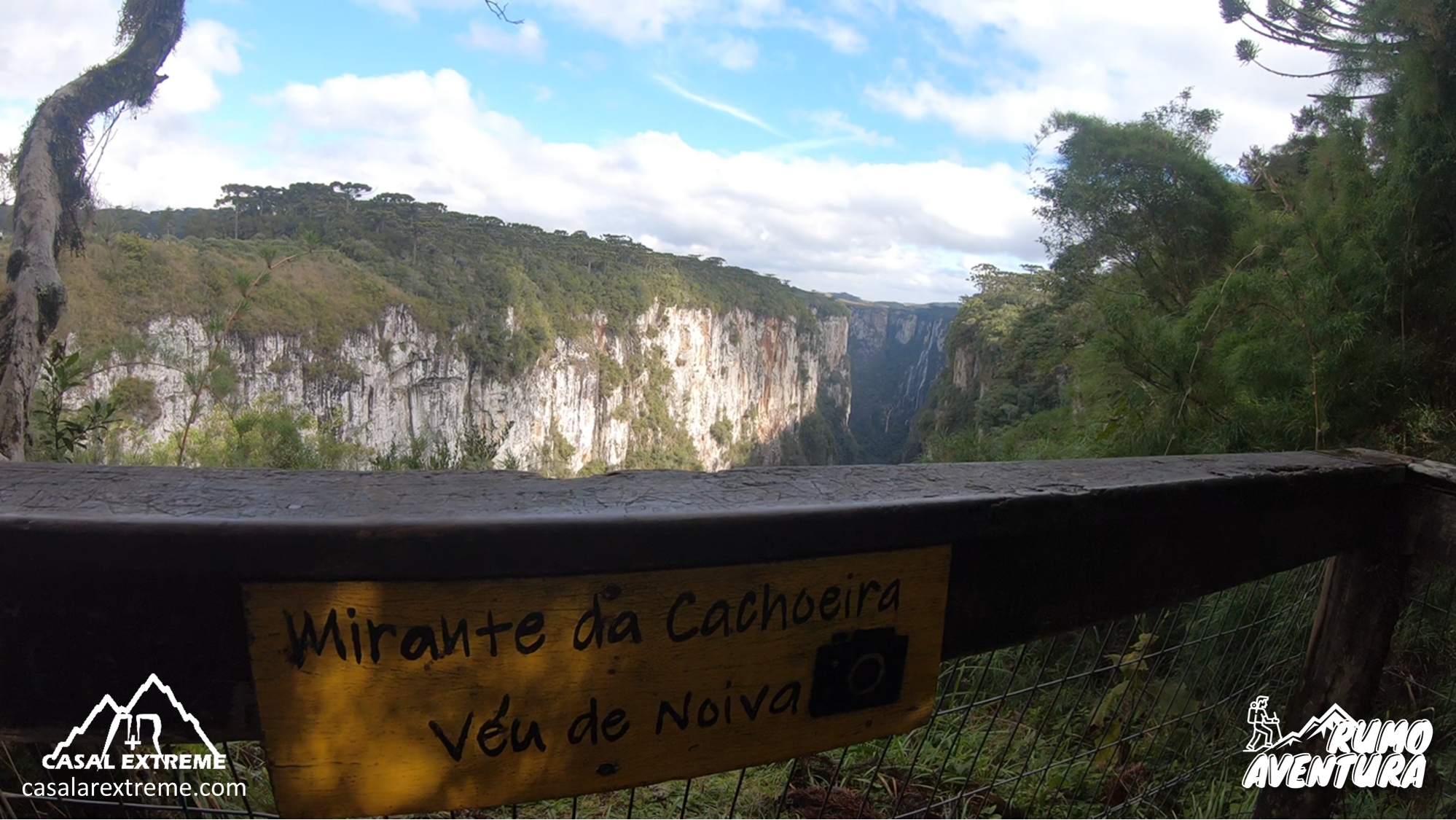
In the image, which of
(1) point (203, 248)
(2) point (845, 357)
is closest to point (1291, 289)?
(1) point (203, 248)

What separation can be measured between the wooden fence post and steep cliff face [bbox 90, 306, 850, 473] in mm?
23438

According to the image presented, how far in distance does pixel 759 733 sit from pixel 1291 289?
3.76 metres

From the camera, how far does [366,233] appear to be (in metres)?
46.6

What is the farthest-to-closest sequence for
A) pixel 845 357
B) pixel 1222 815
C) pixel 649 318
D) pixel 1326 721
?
pixel 845 357
pixel 649 318
pixel 1222 815
pixel 1326 721

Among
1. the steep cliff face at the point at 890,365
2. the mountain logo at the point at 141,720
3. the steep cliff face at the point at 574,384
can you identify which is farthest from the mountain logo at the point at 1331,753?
the steep cliff face at the point at 890,365

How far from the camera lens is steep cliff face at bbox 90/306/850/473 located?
3688cm

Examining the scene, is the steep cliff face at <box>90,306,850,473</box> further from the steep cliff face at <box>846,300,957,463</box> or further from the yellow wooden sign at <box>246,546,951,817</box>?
the yellow wooden sign at <box>246,546,951,817</box>

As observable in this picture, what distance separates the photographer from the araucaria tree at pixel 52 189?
3.93 metres

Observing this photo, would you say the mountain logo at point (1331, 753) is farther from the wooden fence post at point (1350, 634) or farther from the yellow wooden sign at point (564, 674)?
the yellow wooden sign at point (564, 674)

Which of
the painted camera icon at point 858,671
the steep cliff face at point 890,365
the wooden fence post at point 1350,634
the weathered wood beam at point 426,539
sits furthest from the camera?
the steep cliff face at point 890,365

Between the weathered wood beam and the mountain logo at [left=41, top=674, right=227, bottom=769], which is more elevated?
the weathered wood beam

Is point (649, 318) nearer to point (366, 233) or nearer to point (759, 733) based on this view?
point (366, 233)

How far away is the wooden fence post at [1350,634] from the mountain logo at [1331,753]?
16 millimetres

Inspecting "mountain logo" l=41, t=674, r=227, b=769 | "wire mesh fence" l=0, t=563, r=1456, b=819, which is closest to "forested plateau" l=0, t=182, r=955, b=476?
"wire mesh fence" l=0, t=563, r=1456, b=819
